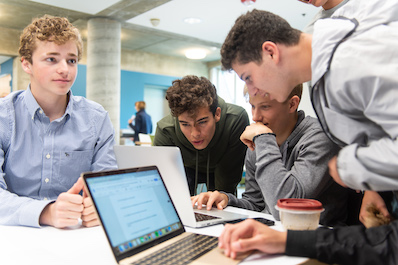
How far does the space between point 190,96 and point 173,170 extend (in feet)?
2.78

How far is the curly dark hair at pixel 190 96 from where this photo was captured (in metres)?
2.02

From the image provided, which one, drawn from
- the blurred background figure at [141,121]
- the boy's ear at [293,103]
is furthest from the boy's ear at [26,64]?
the blurred background figure at [141,121]

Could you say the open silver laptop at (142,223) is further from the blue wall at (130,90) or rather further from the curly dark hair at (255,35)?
the blue wall at (130,90)

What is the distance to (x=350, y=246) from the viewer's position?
3.00 feet

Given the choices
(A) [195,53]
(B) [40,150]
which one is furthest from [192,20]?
(B) [40,150]

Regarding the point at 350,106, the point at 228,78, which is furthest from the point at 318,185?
the point at 228,78

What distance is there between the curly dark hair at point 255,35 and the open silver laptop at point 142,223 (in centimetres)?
49

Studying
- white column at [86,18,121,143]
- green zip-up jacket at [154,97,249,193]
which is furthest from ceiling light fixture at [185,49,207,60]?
green zip-up jacket at [154,97,249,193]

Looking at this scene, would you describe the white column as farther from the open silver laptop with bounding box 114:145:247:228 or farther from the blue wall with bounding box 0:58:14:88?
the open silver laptop with bounding box 114:145:247:228

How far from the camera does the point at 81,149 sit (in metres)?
1.65

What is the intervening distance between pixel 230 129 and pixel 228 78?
9.25 m

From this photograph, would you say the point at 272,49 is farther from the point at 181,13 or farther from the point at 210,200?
the point at 181,13

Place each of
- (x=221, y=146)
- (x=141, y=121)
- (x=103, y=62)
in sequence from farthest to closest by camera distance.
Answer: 1. (x=141, y=121)
2. (x=103, y=62)
3. (x=221, y=146)

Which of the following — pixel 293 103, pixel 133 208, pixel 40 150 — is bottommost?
pixel 133 208
